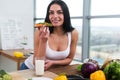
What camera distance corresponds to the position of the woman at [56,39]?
4.58ft

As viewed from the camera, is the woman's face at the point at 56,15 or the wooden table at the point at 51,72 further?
the woman's face at the point at 56,15

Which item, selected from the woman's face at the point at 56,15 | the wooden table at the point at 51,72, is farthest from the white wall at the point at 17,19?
A: the wooden table at the point at 51,72

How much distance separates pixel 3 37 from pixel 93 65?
6.70 ft

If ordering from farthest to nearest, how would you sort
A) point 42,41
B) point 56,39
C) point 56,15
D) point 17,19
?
1. point 17,19
2. point 56,39
3. point 56,15
4. point 42,41

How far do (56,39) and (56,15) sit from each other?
23cm

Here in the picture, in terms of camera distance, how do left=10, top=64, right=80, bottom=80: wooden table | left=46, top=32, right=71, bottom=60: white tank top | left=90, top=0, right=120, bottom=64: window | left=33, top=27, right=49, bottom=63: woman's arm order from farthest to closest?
left=90, top=0, right=120, bottom=64: window < left=46, top=32, right=71, bottom=60: white tank top < left=33, top=27, right=49, bottom=63: woman's arm < left=10, top=64, right=80, bottom=80: wooden table

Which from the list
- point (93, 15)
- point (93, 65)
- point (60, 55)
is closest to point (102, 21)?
point (93, 15)

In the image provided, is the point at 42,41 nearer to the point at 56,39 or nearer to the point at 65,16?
the point at 56,39

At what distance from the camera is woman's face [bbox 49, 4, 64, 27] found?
150 centimetres

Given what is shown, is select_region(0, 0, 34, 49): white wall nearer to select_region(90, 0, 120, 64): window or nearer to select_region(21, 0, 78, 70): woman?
select_region(90, 0, 120, 64): window

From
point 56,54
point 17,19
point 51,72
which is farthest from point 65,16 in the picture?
point 17,19

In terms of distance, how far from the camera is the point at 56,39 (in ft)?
5.33

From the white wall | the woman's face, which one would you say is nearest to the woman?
the woman's face

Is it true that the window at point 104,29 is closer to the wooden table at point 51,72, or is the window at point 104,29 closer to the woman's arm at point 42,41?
the wooden table at point 51,72
